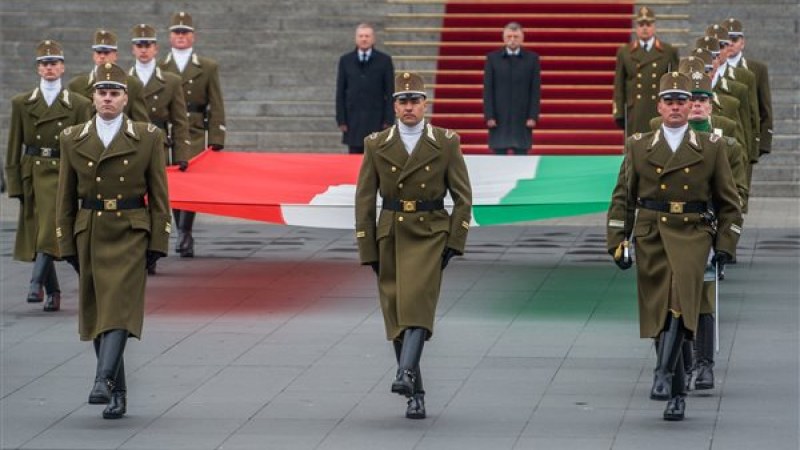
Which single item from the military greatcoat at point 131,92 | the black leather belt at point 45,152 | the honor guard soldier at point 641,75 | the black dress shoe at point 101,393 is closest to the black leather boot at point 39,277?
the black leather belt at point 45,152

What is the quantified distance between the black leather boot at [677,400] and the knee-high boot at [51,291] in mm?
5747

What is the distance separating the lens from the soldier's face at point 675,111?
36.6ft

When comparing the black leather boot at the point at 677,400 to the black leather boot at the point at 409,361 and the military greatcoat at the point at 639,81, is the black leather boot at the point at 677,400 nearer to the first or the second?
the black leather boot at the point at 409,361

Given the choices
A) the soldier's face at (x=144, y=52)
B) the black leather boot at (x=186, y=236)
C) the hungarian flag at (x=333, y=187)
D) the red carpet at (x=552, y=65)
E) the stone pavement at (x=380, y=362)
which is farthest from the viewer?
the red carpet at (x=552, y=65)

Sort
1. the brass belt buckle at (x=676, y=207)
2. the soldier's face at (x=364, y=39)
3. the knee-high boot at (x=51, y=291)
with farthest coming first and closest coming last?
the soldier's face at (x=364, y=39), the knee-high boot at (x=51, y=291), the brass belt buckle at (x=676, y=207)

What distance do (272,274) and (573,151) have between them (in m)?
7.81

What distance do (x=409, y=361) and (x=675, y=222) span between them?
1.61 metres

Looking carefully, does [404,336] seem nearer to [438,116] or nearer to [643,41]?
[643,41]

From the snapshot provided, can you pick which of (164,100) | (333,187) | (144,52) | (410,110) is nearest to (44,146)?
(164,100)

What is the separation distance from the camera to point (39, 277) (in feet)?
49.9

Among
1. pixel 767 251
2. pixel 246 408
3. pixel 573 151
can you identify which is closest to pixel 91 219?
pixel 246 408

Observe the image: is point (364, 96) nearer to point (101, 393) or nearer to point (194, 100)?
point (194, 100)

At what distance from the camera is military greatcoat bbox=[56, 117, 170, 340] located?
11188mm

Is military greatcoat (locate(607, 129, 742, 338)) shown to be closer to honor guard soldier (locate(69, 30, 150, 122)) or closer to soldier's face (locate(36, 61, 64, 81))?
soldier's face (locate(36, 61, 64, 81))
